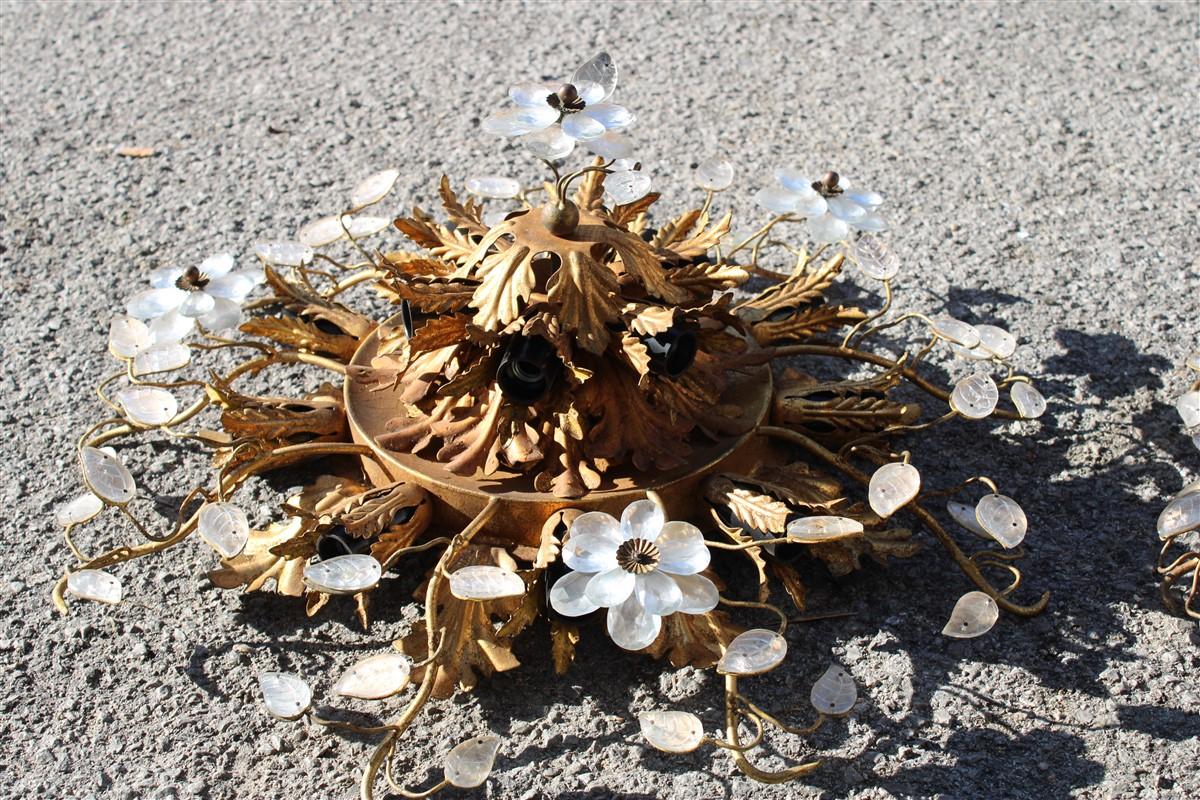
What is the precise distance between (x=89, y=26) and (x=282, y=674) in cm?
272

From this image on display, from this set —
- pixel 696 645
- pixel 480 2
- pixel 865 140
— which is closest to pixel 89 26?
pixel 480 2

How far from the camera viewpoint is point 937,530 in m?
2.20

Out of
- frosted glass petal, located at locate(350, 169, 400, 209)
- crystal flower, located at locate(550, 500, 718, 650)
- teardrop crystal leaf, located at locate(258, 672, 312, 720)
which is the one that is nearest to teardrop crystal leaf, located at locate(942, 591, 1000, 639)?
crystal flower, located at locate(550, 500, 718, 650)

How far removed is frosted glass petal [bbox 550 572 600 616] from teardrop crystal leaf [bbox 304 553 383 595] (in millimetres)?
265

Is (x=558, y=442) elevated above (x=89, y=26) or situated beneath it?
elevated above

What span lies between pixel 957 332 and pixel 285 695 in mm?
1303

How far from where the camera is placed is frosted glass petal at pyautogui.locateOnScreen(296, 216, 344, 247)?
2.58 meters

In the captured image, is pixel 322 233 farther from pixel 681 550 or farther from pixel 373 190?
pixel 681 550

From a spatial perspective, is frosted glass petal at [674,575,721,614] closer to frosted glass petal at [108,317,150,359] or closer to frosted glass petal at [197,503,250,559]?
frosted glass petal at [197,503,250,559]

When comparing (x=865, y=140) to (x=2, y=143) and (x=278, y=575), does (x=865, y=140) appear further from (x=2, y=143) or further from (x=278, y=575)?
(x=2, y=143)

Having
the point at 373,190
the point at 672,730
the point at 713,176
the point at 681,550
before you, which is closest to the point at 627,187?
the point at 713,176

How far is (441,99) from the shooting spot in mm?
3623

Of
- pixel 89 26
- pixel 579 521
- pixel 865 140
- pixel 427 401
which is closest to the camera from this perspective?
pixel 579 521

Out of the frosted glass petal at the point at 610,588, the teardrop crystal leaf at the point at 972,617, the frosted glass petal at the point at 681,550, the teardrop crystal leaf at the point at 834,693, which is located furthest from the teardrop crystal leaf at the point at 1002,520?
the frosted glass petal at the point at 610,588
